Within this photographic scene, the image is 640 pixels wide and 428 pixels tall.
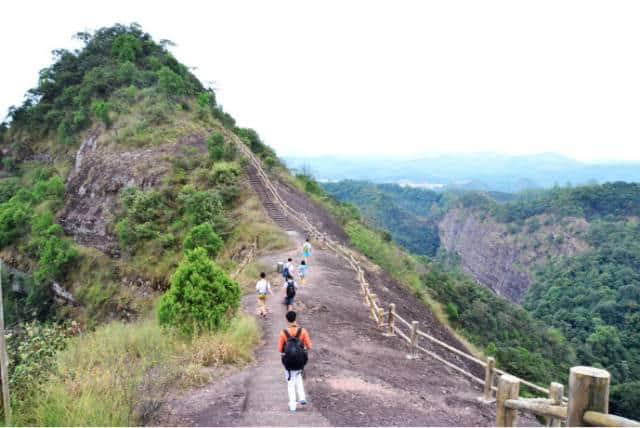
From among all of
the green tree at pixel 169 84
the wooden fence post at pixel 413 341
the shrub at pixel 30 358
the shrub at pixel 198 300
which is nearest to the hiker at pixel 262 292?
the shrub at pixel 198 300

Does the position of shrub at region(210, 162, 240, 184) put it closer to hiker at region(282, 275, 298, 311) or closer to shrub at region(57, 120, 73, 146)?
hiker at region(282, 275, 298, 311)

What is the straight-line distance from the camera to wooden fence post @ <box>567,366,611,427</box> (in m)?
4.07

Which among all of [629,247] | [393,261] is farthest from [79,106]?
[629,247]

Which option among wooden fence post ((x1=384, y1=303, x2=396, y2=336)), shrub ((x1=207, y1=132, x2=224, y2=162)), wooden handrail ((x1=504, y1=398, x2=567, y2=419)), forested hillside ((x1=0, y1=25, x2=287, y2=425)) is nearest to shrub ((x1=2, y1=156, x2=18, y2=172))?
forested hillside ((x1=0, y1=25, x2=287, y2=425))

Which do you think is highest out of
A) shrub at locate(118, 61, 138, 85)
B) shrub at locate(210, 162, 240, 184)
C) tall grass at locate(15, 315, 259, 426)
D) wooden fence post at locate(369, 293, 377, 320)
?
shrub at locate(118, 61, 138, 85)

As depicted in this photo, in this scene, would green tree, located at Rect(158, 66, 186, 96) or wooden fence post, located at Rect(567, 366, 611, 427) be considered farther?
green tree, located at Rect(158, 66, 186, 96)

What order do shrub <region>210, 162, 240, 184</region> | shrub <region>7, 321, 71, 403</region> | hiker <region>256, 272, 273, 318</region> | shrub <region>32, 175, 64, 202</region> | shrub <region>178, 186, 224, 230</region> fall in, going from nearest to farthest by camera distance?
1. shrub <region>7, 321, 71, 403</region>
2. hiker <region>256, 272, 273, 318</region>
3. shrub <region>178, 186, 224, 230</region>
4. shrub <region>210, 162, 240, 184</region>
5. shrub <region>32, 175, 64, 202</region>

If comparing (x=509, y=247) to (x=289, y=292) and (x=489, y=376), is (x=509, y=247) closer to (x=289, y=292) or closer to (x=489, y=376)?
(x=289, y=292)

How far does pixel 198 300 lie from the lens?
10156 millimetres

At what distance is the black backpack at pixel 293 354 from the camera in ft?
23.3

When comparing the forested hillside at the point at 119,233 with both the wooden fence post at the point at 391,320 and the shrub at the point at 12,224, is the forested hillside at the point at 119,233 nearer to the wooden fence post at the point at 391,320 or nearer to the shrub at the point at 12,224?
the shrub at the point at 12,224

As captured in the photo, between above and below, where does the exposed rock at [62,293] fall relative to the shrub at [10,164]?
below

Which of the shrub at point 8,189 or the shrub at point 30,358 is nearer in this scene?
the shrub at point 30,358

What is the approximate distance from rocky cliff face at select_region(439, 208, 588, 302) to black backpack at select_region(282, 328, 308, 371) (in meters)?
75.1
